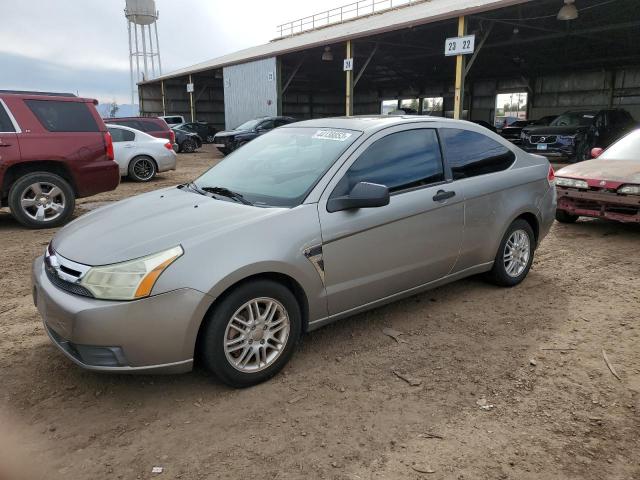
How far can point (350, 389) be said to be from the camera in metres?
3.00

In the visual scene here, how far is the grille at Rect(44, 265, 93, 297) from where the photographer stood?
2678mm

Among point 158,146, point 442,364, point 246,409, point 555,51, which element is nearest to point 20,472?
point 246,409

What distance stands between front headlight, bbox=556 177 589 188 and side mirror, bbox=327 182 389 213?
187 inches

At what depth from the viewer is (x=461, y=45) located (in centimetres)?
1519

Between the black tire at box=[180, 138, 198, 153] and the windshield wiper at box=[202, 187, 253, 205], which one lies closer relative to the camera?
the windshield wiper at box=[202, 187, 253, 205]

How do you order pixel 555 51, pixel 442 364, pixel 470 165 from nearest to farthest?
pixel 442 364, pixel 470 165, pixel 555 51

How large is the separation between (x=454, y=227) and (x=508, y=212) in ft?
2.48

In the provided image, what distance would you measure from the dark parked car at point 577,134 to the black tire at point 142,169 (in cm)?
1171

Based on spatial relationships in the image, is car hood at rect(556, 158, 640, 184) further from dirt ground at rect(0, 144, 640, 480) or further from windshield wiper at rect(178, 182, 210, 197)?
windshield wiper at rect(178, 182, 210, 197)

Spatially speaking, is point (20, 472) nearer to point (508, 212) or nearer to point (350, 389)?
point (350, 389)

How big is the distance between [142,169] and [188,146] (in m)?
12.2

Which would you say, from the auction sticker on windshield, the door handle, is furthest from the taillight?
the door handle

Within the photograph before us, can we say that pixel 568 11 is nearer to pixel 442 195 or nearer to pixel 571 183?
pixel 571 183

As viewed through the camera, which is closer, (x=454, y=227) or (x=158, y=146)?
(x=454, y=227)
